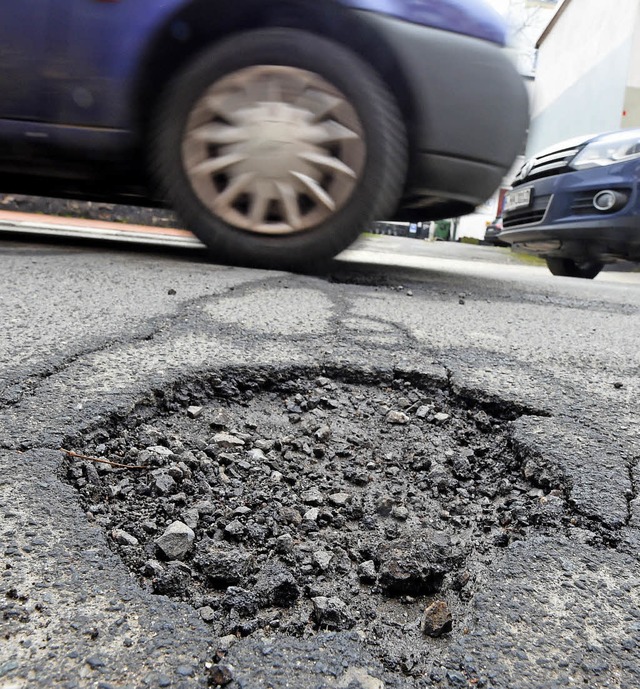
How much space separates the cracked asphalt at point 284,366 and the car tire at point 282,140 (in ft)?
0.96

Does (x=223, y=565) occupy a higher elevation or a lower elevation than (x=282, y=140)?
lower

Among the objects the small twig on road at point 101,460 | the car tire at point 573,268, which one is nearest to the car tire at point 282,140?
the small twig on road at point 101,460

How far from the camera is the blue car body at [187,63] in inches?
101

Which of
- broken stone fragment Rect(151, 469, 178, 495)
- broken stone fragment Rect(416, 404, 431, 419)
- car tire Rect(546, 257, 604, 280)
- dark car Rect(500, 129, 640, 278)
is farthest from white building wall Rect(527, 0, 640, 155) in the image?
broken stone fragment Rect(151, 469, 178, 495)

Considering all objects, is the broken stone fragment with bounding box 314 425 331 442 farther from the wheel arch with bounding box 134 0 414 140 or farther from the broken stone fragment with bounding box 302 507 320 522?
the wheel arch with bounding box 134 0 414 140

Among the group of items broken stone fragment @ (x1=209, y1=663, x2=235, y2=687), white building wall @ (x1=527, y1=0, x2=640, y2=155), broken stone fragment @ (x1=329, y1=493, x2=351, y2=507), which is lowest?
broken stone fragment @ (x1=329, y1=493, x2=351, y2=507)

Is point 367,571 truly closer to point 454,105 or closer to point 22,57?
point 454,105

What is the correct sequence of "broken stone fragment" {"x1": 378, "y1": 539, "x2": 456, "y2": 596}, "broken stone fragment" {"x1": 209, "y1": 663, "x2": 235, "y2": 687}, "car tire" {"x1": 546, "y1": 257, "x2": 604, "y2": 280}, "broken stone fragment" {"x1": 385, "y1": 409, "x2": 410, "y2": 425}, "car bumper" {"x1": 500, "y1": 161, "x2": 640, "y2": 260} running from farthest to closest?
"car tire" {"x1": 546, "y1": 257, "x2": 604, "y2": 280} → "car bumper" {"x1": 500, "y1": 161, "x2": 640, "y2": 260} → "broken stone fragment" {"x1": 385, "y1": 409, "x2": 410, "y2": 425} → "broken stone fragment" {"x1": 378, "y1": 539, "x2": 456, "y2": 596} → "broken stone fragment" {"x1": 209, "y1": 663, "x2": 235, "y2": 687}

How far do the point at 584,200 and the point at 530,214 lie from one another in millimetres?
480

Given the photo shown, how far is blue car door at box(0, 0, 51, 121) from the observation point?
102 inches

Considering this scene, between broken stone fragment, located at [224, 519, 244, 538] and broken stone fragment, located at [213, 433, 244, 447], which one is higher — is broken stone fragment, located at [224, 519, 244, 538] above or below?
below

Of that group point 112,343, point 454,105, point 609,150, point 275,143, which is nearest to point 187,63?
point 275,143

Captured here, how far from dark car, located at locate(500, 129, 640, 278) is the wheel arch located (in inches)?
83.3

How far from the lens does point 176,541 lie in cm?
91
